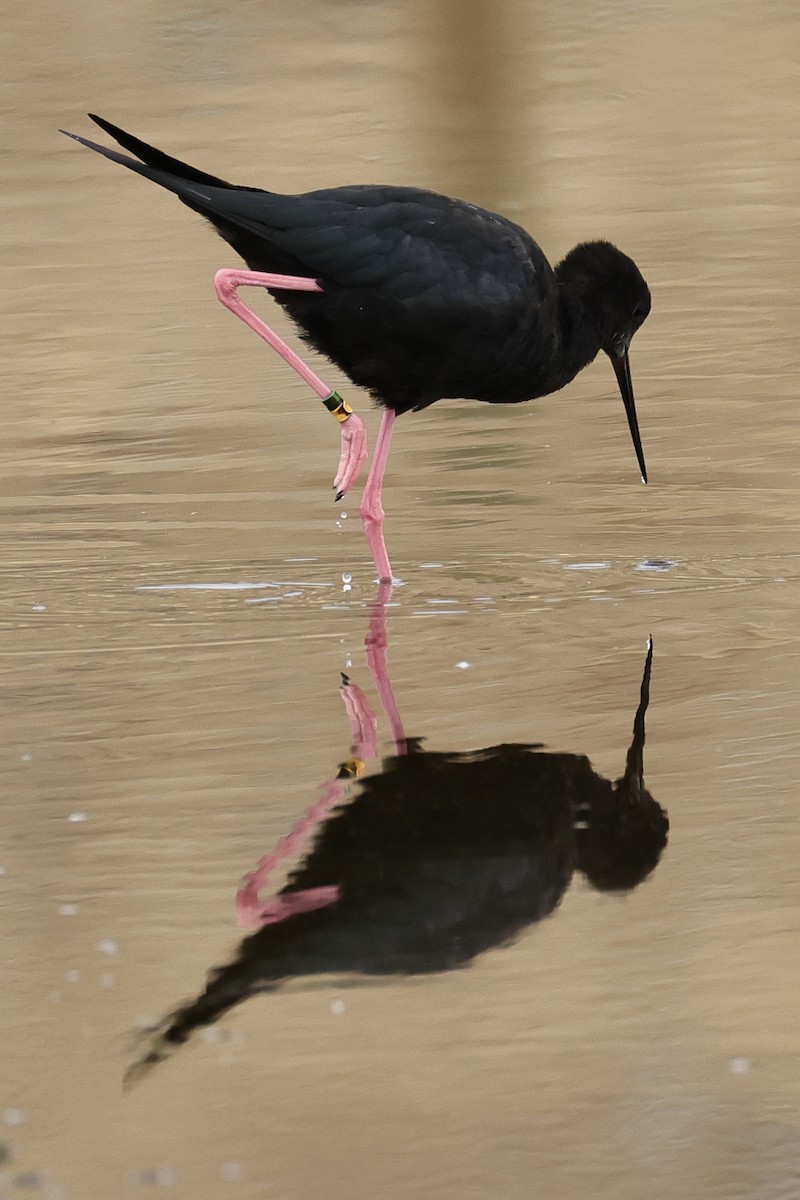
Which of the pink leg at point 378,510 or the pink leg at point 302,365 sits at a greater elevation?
the pink leg at point 302,365

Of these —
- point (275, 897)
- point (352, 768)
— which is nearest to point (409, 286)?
point (352, 768)

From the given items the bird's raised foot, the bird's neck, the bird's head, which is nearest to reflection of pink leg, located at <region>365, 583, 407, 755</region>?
the bird's raised foot

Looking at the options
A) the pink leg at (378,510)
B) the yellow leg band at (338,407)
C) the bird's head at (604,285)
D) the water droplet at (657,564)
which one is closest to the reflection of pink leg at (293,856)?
the pink leg at (378,510)

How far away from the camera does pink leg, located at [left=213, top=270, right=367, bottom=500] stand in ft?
23.3

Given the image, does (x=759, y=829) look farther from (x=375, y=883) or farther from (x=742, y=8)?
(x=742, y=8)

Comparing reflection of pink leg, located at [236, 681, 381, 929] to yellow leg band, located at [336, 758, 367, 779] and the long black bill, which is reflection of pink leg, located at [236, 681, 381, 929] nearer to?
yellow leg band, located at [336, 758, 367, 779]

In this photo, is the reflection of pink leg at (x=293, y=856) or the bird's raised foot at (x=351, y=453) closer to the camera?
the reflection of pink leg at (x=293, y=856)

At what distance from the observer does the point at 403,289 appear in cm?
692

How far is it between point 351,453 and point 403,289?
26.6 inches

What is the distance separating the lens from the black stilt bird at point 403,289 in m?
6.95

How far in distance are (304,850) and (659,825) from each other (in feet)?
2.46

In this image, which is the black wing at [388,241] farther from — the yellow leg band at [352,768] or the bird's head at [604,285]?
the yellow leg band at [352,768]

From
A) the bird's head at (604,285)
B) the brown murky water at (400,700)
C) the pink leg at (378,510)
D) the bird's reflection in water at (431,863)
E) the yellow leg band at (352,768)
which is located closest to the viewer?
the brown murky water at (400,700)

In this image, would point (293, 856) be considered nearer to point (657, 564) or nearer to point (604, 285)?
point (657, 564)
